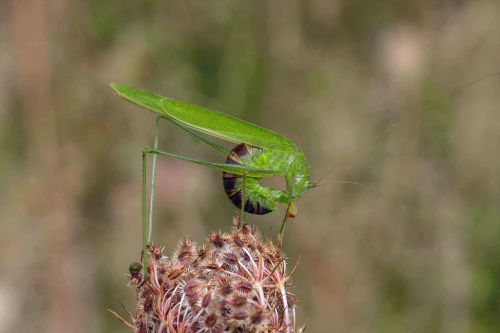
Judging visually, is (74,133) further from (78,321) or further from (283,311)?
(283,311)

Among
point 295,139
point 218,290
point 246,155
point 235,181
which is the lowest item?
point 295,139

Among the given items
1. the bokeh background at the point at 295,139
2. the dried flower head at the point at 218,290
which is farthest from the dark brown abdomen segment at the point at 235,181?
the bokeh background at the point at 295,139

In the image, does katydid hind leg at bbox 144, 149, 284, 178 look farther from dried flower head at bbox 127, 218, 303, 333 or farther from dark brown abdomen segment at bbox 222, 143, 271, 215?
dried flower head at bbox 127, 218, 303, 333

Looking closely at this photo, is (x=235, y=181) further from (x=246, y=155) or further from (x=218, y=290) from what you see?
(x=218, y=290)

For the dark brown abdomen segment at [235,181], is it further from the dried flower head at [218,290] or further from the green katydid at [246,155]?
the dried flower head at [218,290]

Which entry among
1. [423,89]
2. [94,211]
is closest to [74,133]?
[94,211]

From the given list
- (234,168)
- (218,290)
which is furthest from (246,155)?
(218,290)
